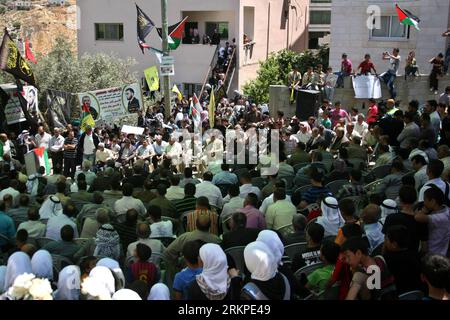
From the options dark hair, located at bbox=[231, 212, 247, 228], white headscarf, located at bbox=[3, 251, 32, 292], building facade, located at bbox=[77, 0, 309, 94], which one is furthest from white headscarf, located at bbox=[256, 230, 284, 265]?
building facade, located at bbox=[77, 0, 309, 94]

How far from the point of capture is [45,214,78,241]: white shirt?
7.49 metres

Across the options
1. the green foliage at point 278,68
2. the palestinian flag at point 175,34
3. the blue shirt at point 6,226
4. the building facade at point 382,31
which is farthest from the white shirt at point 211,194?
the green foliage at point 278,68

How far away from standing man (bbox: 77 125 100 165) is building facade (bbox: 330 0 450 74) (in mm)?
12197

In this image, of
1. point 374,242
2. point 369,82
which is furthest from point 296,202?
point 369,82

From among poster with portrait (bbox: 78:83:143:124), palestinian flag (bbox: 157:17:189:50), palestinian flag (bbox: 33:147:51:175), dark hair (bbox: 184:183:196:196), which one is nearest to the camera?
dark hair (bbox: 184:183:196:196)

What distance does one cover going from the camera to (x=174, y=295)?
5246 millimetres

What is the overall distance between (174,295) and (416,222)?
8.49 ft

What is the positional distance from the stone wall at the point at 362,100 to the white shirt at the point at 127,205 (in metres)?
10.6

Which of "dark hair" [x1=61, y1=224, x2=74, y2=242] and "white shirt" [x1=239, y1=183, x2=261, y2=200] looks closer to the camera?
"dark hair" [x1=61, y1=224, x2=74, y2=242]

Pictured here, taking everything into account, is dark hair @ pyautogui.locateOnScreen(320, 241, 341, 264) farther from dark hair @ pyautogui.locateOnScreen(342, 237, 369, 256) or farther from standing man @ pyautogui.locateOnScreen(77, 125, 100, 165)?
standing man @ pyautogui.locateOnScreen(77, 125, 100, 165)

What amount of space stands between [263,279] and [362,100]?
47.2ft

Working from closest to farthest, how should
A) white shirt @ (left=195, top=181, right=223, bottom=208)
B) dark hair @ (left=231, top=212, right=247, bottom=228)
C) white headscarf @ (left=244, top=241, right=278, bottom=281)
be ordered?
white headscarf @ (left=244, top=241, right=278, bottom=281), dark hair @ (left=231, top=212, right=247, bottom=228), white shirt @ (left=195, top=181, right=223, bottom=208)

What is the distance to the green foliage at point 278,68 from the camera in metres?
25.5
